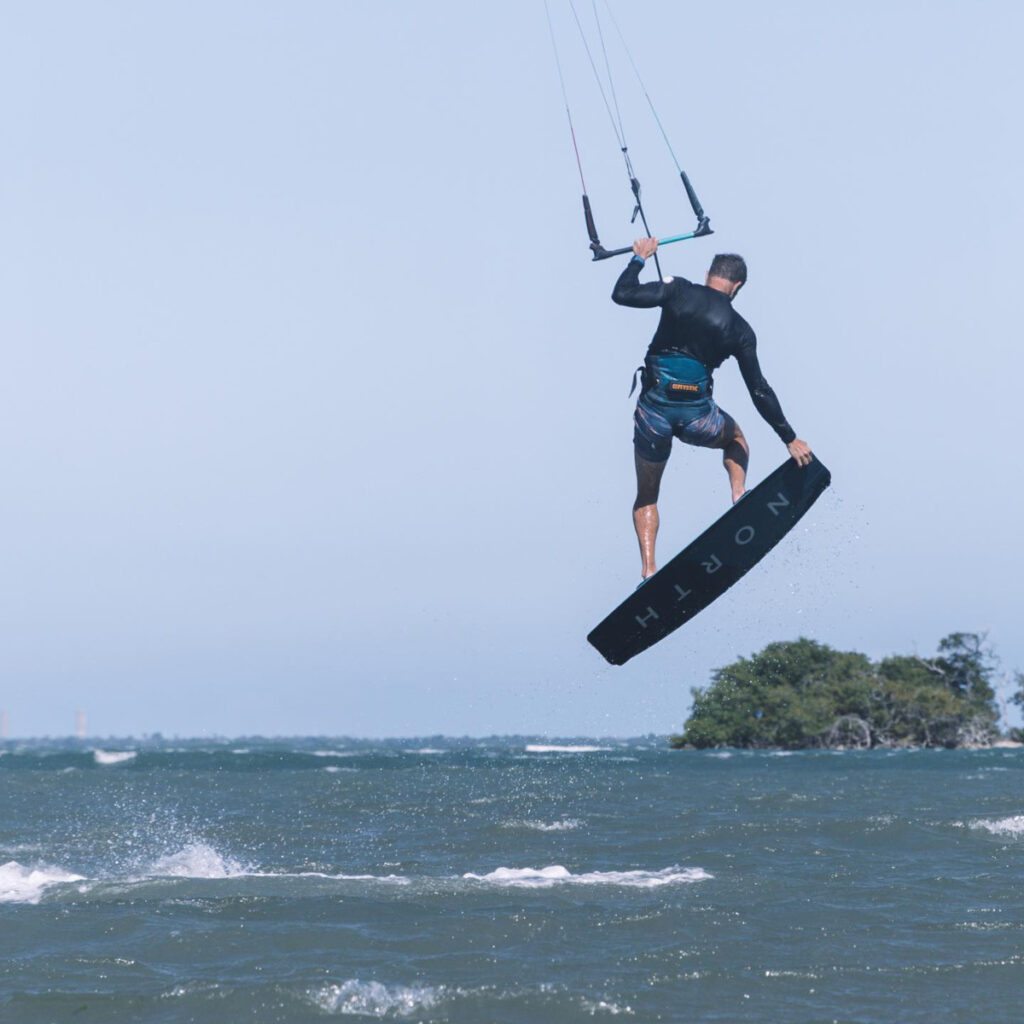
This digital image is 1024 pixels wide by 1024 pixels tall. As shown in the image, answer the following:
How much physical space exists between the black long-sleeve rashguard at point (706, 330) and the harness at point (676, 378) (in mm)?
52

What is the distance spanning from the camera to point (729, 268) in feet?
32.5

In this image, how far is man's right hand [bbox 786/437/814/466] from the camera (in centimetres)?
995

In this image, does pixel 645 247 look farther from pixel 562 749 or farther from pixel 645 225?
pixel 562 749

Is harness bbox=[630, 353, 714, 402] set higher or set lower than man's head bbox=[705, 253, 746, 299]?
lower

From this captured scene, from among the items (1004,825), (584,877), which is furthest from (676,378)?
(1004,825)

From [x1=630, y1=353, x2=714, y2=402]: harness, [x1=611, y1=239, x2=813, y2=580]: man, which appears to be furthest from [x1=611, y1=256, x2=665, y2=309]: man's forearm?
[x1=630, y1=353, x2=714, y2=402]: harness

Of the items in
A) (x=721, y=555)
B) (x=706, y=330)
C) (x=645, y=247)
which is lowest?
(x=721, y=555)

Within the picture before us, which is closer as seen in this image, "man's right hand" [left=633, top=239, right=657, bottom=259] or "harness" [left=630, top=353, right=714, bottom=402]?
"man's right hand" [left=633, top=239, right=657, bottom=259]

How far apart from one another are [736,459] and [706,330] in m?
1.29

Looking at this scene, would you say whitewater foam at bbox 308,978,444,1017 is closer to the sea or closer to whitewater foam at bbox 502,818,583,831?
the sea

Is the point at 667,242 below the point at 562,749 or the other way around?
the other way around

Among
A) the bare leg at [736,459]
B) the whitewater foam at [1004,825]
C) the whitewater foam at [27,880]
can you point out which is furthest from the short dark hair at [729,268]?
the whitewater foam at [1004,825]

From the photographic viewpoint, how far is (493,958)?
16.4 meters

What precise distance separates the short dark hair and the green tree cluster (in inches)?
3185
